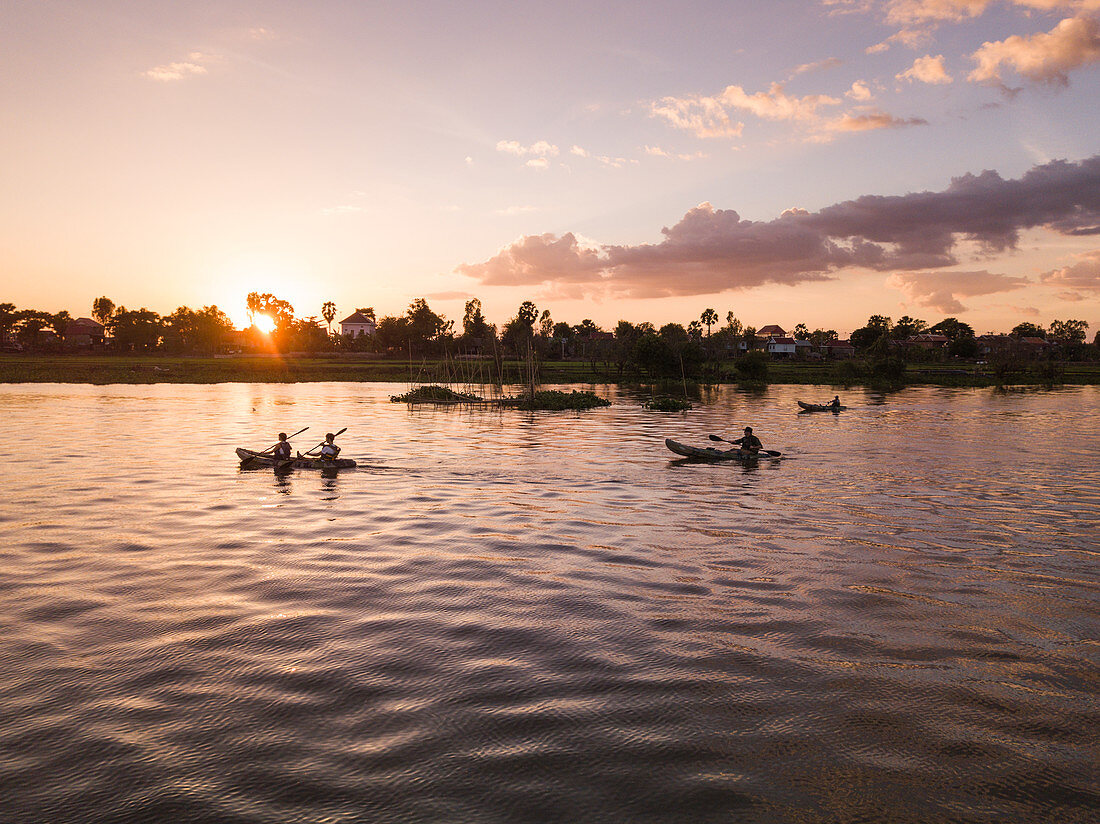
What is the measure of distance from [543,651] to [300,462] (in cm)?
1760

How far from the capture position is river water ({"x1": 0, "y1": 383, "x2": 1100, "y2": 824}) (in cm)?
626

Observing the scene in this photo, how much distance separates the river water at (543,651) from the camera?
626 centimetres

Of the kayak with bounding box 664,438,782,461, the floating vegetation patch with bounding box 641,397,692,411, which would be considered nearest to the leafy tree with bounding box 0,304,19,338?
the floating vegetation patch with bounding box 641,397,692,411

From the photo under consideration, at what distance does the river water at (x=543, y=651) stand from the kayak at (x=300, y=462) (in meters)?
1.31

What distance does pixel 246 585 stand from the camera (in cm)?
1191

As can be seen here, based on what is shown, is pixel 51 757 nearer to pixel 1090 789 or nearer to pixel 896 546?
pixel 1090 789

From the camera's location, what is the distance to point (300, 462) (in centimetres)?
2411

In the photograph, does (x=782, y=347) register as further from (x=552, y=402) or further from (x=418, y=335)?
(x=552, y=402)

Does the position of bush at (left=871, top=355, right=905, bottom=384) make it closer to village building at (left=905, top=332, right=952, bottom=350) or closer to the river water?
village building at (left=905, top=332, right=952, bottom=350)

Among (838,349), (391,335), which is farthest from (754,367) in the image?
(838,349)

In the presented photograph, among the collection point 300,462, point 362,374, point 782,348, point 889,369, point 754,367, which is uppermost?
point 782,348

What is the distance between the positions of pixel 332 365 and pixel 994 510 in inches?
4229

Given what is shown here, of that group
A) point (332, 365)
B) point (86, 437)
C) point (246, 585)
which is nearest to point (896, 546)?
point (246, 585)

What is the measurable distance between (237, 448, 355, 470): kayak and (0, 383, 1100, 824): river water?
4.31ft
